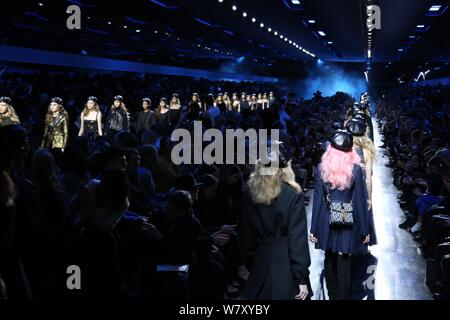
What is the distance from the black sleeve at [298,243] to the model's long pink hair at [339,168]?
134 centimetres

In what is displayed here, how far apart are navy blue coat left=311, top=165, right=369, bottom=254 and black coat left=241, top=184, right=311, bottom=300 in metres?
1.38

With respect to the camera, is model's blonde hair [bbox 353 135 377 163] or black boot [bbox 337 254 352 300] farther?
model's blonde hair [bbox 353 135 377 163]

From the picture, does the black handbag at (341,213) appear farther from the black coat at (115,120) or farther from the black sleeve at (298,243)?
the black coat at (115,120)

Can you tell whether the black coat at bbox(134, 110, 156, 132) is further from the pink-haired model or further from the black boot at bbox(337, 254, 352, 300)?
the black boot at bbox(337, 254, 352, 300)

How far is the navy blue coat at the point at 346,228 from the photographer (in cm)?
555

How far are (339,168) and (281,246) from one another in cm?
150

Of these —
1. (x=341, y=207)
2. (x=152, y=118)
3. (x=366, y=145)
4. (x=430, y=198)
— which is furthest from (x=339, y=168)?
(x=152, y=118)

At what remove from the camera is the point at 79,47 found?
31781 millimetres

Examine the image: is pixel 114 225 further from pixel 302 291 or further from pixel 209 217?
pixel 209 217

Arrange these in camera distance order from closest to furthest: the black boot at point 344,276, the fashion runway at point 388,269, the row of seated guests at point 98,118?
1. the black boot at point 344,276
2. the fashion runway at point 388,269
3. the row of seated guests at point 98,118

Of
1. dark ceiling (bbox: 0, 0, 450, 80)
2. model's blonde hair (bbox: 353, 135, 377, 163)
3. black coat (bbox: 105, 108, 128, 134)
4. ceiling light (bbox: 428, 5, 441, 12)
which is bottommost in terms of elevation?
model's blonde hair (bbox: 353, 135, 377, 163)

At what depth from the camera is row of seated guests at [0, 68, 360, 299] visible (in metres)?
3.65

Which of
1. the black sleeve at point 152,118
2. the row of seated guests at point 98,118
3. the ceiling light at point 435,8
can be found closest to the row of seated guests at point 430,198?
the ceiling light at point 435,8

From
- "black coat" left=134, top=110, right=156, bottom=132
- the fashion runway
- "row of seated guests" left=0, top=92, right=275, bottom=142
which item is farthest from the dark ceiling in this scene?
the fashion runway
